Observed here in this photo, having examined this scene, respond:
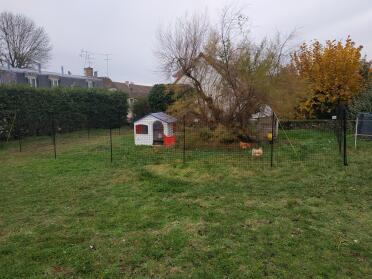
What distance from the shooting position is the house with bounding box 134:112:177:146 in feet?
34.7

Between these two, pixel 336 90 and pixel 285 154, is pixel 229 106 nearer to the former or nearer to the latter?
pixel 285 154

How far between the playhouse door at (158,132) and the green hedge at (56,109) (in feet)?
5.69

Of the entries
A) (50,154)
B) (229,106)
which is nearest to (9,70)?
(50,154)

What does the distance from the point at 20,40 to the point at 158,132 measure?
81.0 ft

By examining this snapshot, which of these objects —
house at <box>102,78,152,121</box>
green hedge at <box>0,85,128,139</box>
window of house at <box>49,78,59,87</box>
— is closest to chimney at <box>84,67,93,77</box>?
house at <box>102,78,152,121</box>

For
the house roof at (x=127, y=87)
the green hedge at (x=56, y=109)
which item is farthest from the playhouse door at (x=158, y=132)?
the house roof at (x=127, y=87)

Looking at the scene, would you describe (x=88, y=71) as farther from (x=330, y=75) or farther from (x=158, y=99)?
(x=330, y=75)

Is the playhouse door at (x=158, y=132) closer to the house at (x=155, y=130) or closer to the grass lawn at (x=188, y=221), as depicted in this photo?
the house at (x=155, y=130)

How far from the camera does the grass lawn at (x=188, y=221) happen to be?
2.96 metres

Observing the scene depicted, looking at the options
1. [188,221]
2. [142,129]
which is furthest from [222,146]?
[188,221]

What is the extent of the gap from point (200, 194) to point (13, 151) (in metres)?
8.58

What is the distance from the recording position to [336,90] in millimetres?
14266

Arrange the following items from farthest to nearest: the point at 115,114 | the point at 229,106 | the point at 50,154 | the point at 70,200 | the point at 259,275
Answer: the point at 115,114 < the point at 229,106 < the point at 50,154 < the point at 70,200 < the point at 259,275

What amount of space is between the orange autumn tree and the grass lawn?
7.84 meters
